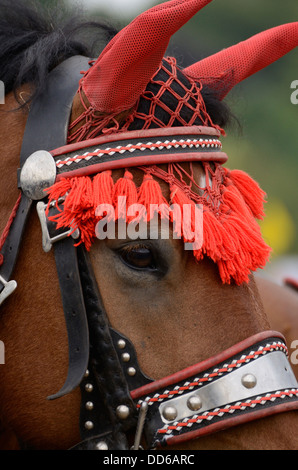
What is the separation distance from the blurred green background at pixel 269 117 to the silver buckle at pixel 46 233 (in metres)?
12.2

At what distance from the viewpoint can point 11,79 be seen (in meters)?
2.45

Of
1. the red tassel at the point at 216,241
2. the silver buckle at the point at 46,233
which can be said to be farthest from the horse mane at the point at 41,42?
the red tassel at the point at 216,241

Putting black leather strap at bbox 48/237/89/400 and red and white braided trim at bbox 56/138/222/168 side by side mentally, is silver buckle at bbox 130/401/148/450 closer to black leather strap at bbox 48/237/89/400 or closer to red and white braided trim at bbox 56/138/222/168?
black leather strap at bbox 48/237/89/400

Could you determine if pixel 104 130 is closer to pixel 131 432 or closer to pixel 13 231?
pixel 13 231

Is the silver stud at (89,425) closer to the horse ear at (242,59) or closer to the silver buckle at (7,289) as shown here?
the silver buckle at (7,289)

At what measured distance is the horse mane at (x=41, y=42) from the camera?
238 centimetres

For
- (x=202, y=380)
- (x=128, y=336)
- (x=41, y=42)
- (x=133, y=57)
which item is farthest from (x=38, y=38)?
(x=202, y=380)

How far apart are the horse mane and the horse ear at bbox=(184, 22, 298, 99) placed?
93 mm

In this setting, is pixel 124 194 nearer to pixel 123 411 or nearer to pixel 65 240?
pixel 65 240

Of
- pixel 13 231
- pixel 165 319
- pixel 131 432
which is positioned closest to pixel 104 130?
pixel 13 231

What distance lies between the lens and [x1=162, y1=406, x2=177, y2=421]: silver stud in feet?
6.54

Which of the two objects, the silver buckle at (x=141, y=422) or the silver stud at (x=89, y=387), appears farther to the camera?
the silver stud at (x=89, y=387)

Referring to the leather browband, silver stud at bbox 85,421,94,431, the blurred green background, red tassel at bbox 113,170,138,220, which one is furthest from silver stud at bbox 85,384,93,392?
the blurred green background

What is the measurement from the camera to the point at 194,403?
6.50 feet
